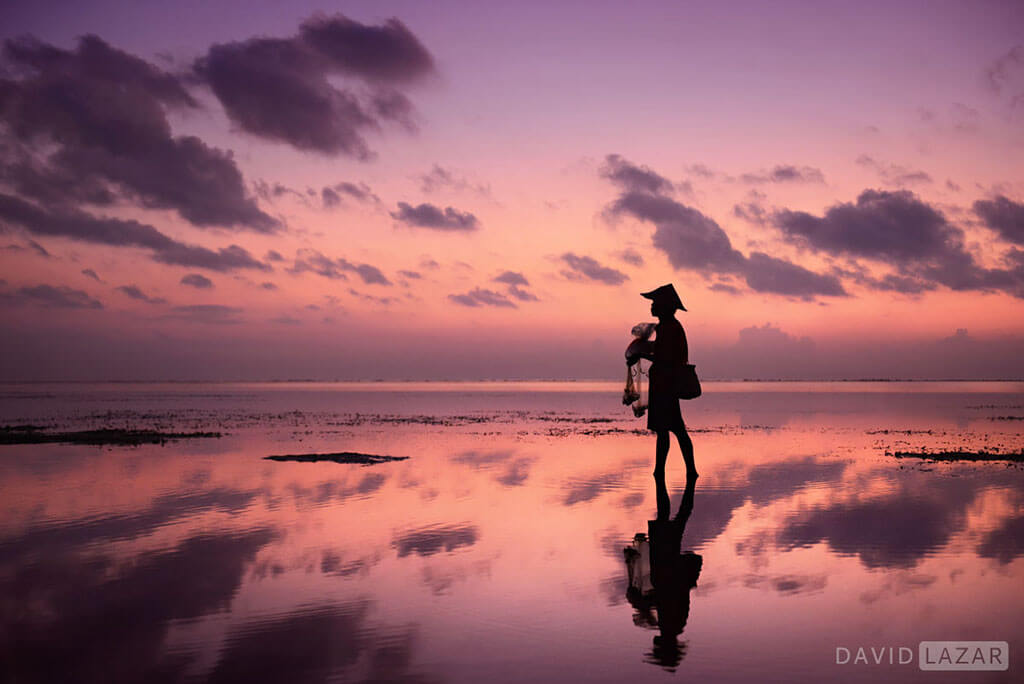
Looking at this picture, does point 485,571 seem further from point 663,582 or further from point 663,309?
point 663,309

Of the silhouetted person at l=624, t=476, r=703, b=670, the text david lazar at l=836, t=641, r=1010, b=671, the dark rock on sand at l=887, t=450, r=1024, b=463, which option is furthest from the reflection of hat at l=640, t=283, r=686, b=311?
the dark rock on sand at l=887, t=450, r=1024, b=463

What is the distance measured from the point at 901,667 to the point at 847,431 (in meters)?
32.5

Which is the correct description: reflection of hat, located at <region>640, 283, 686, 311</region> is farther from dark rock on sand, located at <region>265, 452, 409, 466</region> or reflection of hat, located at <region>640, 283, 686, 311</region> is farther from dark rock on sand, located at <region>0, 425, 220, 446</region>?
dark rock on sand, located at <region>0, 425, 220, 446</region>

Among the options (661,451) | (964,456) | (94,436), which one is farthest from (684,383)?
Result: (94,436)

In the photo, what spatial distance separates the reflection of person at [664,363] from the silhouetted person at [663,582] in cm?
275

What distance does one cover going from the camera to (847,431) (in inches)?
1446

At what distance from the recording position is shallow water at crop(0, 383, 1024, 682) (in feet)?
22.8

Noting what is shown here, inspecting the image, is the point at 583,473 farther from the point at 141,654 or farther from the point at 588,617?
the point at 141,654

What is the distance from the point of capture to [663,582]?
9477mm

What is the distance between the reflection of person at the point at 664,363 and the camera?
1636 cm

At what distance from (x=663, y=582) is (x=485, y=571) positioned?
2.28 meters

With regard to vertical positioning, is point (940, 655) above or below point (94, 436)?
above

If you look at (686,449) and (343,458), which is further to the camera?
(343,458)

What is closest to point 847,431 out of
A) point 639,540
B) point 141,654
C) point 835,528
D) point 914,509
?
point 914,509
